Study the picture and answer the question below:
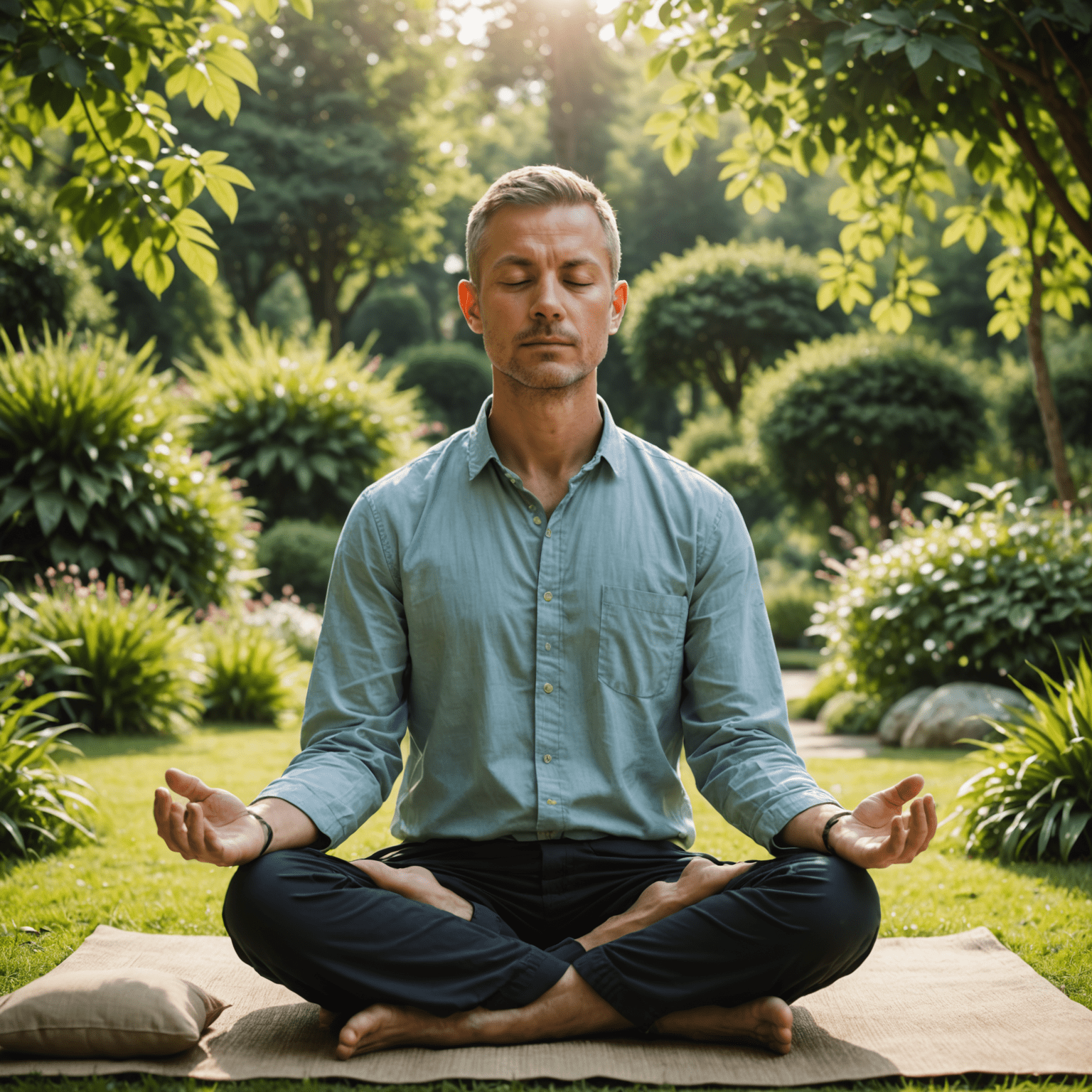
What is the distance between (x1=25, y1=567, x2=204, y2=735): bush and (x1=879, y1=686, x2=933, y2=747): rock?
175 inches

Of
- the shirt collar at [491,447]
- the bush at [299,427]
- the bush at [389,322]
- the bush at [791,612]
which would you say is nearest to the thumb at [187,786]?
the shirt collar at [491,447]

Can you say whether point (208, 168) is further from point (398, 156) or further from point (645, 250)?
point (645, 250)

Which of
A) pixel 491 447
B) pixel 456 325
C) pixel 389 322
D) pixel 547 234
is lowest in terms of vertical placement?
pixel 491 447

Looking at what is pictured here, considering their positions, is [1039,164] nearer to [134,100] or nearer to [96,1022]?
[134,100]

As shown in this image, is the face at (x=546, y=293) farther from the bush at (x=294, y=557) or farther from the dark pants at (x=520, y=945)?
the bush at (x=294, y=557)

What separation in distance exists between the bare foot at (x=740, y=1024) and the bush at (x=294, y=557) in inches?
347

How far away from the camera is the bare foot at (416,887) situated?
89.8 inches

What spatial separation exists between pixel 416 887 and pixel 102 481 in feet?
20.0

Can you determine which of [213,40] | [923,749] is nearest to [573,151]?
[923,749]

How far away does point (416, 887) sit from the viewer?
90.0 inches

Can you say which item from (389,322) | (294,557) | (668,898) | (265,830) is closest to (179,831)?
(265,830)

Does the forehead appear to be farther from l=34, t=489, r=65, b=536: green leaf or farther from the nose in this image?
l=34, t=489, r=65, b=536: green leaf

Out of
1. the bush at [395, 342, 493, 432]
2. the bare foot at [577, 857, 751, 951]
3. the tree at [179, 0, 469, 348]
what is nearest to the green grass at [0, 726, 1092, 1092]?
the bare foot at [577, 857, 751, 951]

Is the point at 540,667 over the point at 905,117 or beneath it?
beneath
